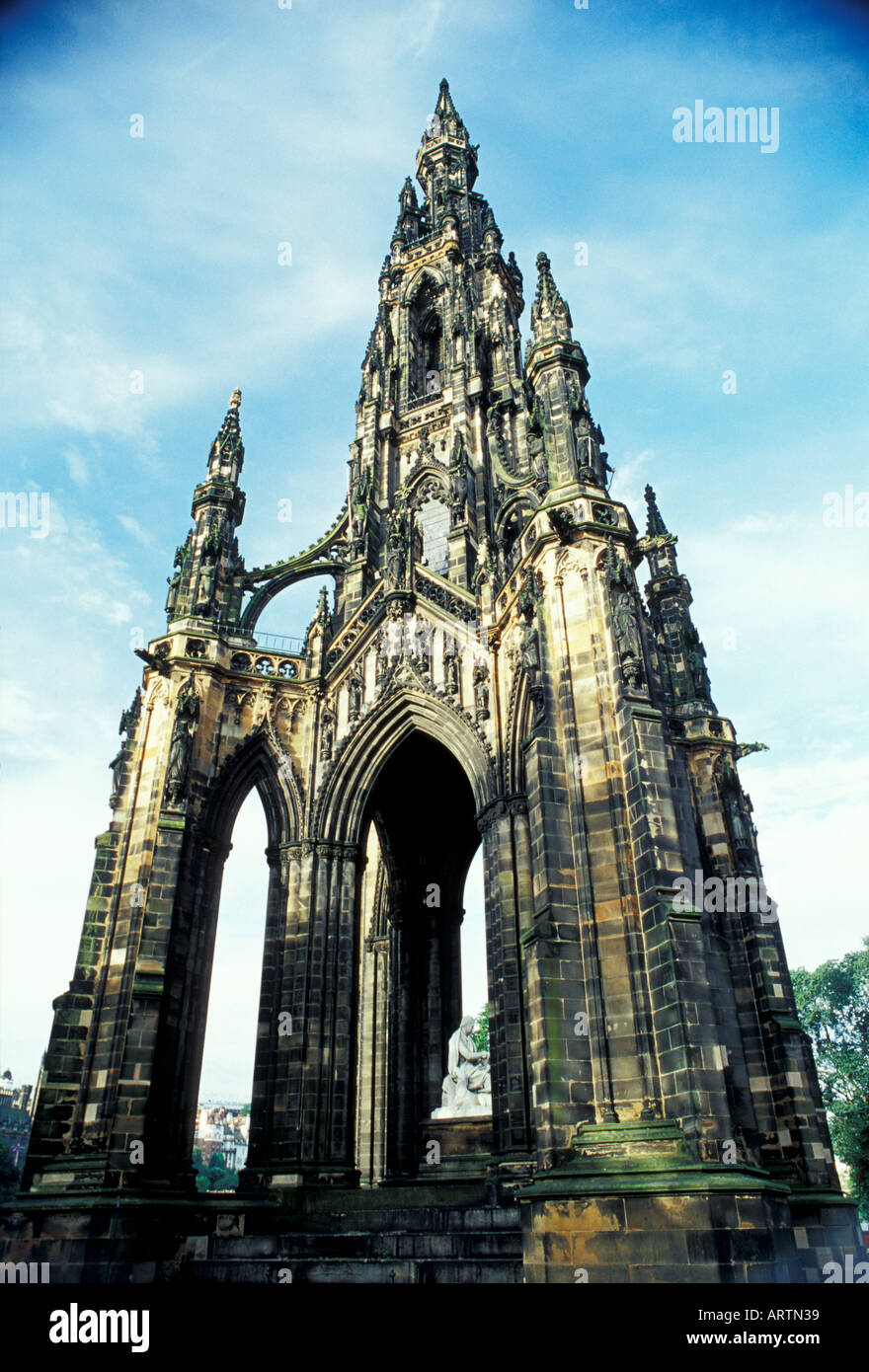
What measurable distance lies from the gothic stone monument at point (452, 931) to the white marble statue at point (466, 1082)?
1.36ft

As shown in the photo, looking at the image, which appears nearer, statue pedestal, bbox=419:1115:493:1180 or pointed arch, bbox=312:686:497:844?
statue pedestal, bbox=419:1115:493:1180

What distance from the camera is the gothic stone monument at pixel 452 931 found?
11.0 metres

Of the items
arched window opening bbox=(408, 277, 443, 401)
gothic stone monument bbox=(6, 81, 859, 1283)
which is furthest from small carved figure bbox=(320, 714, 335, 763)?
arched window opening bbox=(408, 277, 443, 401)

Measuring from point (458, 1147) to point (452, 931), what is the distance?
6401 mm

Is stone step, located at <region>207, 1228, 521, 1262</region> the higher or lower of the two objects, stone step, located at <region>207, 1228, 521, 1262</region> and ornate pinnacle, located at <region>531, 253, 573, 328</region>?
the lower

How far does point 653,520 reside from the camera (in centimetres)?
2538

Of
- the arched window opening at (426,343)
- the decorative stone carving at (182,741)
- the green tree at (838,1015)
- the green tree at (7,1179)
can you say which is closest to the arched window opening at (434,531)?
the arched window opening at (426,343)

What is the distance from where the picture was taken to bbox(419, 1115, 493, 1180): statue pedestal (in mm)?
16688

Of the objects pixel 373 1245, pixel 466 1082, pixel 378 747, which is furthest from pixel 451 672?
pixel 373 1245

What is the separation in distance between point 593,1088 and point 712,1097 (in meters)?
1.63

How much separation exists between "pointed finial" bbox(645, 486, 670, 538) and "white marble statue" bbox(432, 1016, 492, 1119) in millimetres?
14441

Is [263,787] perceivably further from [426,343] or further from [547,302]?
[426,343]

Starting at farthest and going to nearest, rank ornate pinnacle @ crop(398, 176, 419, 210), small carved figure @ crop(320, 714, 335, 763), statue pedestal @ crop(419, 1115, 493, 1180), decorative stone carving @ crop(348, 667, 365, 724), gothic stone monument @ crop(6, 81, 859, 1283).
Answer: ornate pinnacle @ crop(398, 176, 419, 210) → decorative stone carving @ crop(348, 667, 365, 724) → small carved figure @ crop(320, 714, 335, 763) → statue pedestal @ crop(419, 1115, 493, 1180) → gothic stone monument @ crop(6, 81, 859, 1283)

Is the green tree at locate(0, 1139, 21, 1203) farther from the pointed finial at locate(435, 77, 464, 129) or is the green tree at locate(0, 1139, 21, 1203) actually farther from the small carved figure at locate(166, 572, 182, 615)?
the pointed finial at locate(435, 77, 464, 129)
